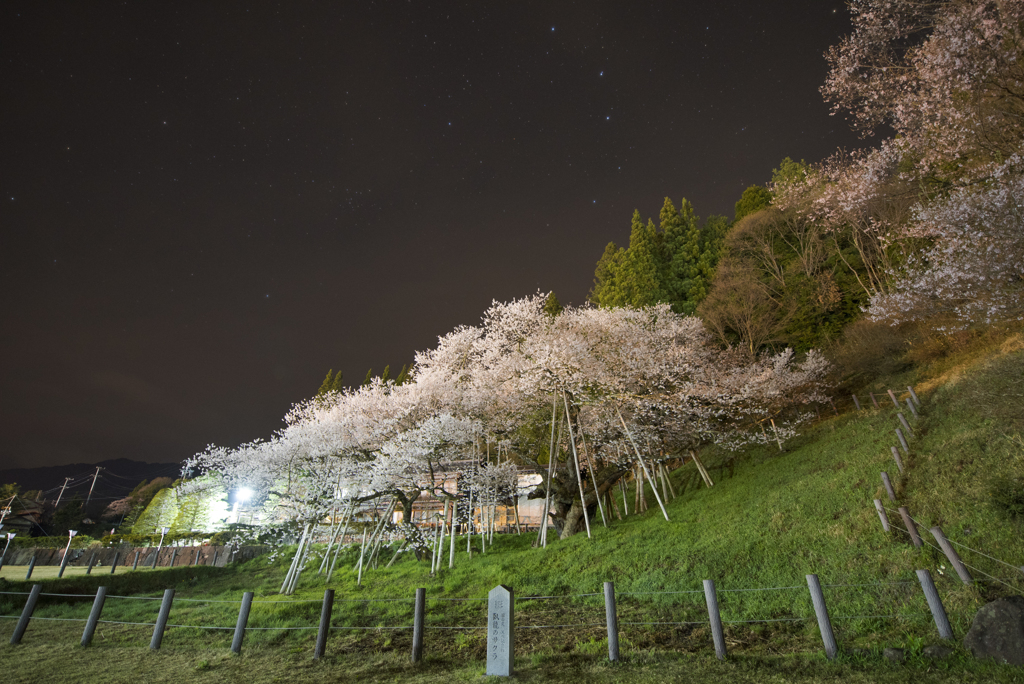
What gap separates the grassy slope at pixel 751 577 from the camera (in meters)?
5.82

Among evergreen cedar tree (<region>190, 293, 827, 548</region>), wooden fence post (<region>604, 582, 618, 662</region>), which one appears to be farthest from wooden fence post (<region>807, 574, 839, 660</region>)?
evergreen cedar tree (<region>190, 293, 827, 548</region>)

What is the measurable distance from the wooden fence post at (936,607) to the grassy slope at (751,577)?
235 mm

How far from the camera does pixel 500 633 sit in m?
5.61

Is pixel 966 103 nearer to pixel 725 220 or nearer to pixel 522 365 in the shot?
pixel 522 365

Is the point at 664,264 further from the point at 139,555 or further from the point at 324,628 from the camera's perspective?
the point at 139,555

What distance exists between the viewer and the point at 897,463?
9.96 m

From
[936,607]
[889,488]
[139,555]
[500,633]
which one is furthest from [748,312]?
[139,555]

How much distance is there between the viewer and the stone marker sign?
552cm

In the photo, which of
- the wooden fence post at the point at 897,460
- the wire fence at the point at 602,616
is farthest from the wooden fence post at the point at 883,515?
the wooden fence post at the point at 897,460

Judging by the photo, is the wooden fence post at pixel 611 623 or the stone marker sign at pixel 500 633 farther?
the wooden fence post at pixel 611 623

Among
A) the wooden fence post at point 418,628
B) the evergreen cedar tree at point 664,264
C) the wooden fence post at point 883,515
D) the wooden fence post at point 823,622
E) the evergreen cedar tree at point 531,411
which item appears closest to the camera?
the wooden fence post at point 823,622

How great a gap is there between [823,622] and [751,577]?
342cm

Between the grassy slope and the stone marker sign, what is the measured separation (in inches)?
20.7

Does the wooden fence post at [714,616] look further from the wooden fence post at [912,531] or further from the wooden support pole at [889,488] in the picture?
the wooden support pole at [889,488]
